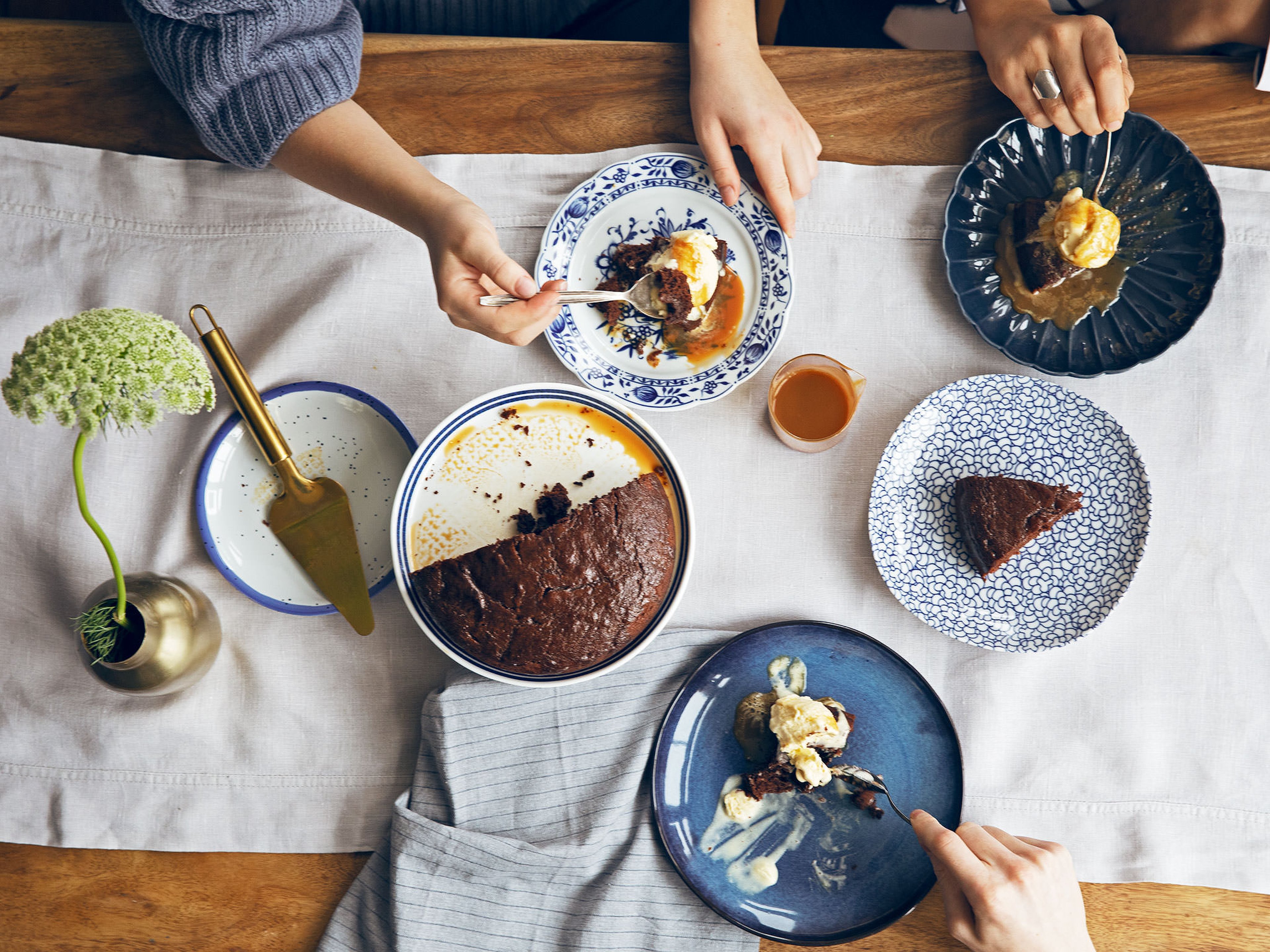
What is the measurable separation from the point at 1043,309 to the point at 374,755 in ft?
5.47

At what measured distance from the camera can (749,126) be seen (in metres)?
1.58

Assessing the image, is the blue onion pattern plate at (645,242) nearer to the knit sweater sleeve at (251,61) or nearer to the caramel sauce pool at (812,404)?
the caramel sauce pool at (812,404)

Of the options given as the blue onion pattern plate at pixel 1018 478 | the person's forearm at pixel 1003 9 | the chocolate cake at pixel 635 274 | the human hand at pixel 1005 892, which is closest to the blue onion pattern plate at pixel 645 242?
the chocolate cake at pixel 635 274

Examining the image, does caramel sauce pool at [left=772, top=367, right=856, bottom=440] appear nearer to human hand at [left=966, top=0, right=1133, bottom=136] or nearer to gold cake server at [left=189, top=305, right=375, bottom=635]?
human hand at [left=966, top=0, right=1133, bottom=136]

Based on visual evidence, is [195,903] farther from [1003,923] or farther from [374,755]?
[1003,923]

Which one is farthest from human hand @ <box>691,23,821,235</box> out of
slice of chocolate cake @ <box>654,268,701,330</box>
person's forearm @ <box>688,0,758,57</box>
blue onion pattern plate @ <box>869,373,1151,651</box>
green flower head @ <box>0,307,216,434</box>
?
green flower head @ <box>0,307,216,434</box>

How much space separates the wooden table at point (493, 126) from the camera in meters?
1.59

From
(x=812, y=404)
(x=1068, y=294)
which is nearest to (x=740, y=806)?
(x=812, y=404)

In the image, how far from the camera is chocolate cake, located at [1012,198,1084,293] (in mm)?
1593

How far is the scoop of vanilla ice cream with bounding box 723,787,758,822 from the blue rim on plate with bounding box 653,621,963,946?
27mm

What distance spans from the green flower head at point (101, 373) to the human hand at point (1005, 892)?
1517mm

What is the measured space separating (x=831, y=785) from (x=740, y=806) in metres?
0.19

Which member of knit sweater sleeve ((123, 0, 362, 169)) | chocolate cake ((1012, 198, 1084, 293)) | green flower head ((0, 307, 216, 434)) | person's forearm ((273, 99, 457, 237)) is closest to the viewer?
green flower head ((0, 307, 216, 434))

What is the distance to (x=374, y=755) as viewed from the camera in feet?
5.35
